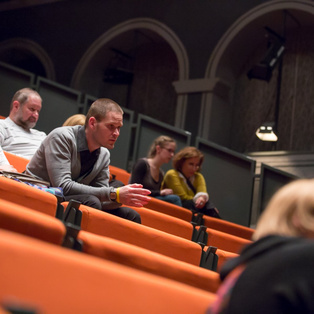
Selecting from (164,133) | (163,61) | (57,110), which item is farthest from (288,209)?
(163,61)

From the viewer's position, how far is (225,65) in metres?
4.02

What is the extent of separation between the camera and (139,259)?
0.73 meters

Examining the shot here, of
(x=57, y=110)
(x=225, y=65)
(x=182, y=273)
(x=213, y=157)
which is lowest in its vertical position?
(x=182, y=273)

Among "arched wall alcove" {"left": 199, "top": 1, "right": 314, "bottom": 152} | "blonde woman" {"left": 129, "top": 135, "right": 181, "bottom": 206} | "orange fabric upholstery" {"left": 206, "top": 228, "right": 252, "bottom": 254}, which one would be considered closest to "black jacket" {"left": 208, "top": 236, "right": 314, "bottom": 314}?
"orange fabric upholstery" {"left": 206, "top": 228, "right": 252, "bottom": 254}

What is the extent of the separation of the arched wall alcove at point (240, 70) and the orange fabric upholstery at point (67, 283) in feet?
11.0

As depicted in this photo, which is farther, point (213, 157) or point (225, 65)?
point (225, 65)

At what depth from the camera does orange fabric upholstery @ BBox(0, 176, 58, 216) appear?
963 mm

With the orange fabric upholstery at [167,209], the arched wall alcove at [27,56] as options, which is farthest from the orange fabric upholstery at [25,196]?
the arched wall alcove at [27,56]

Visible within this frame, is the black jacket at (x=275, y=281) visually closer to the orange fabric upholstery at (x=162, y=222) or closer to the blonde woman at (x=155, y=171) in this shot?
the orange fabric upholstery at (x=162, y=222)

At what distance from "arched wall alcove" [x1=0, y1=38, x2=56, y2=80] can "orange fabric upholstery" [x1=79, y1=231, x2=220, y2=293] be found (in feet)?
14.1

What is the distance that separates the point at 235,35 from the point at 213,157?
144 centimetres

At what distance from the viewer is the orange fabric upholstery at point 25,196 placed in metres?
0.96

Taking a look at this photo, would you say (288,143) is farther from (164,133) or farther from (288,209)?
(288,209)

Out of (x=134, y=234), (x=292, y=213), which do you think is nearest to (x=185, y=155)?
(x=134, y=234)
